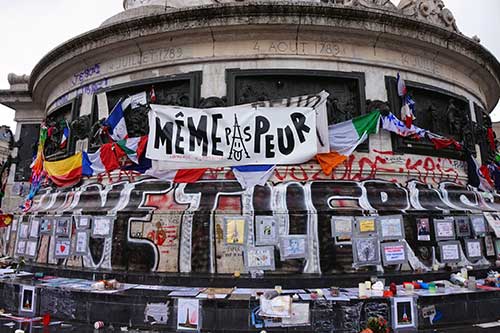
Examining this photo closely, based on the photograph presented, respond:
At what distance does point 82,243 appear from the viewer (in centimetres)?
1010

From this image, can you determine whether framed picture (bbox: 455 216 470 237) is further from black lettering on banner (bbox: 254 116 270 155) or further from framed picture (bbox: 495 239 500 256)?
black lettering on banner (bbox: 254 116 270 155)

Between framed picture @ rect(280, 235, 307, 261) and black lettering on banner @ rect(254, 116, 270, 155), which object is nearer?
framed picture @ rect(280, 235, 307, 261)

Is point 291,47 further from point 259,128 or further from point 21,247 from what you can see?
point 21,247

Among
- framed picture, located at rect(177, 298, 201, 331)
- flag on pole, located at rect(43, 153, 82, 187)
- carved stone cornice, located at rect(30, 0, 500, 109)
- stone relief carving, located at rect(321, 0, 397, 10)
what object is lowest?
framed picture, located at rect(177, 298, 201, 331)

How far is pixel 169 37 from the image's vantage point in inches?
438

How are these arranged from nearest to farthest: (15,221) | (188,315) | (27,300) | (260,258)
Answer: (188,315) → (27,300) → (260,258) → (15,221)

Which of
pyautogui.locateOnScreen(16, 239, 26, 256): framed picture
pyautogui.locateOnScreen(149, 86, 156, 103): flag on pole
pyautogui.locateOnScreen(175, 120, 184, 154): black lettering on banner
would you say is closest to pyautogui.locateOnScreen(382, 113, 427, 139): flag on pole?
pyautogui.locateOnScreen(175, 120, 184, 154): black lettering on banner

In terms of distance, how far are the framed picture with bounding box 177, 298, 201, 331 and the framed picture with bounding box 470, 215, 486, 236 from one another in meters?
7.54

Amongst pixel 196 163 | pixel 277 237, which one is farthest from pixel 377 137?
pixel 196 163

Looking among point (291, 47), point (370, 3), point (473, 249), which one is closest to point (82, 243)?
point (291, 47)

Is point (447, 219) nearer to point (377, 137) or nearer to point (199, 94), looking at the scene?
point (377, 137)

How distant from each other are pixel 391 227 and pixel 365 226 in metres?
0.67

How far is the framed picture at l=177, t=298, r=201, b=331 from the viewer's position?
711cm

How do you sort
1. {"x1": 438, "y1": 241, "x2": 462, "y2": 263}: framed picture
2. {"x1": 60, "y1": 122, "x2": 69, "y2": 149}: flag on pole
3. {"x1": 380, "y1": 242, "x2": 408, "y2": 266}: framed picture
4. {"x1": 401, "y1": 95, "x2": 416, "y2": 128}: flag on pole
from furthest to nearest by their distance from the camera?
1. {"x1": 60, "y1": 122, "x2": 69, "y2": 149}: flag on pole
2. {"x1": 401, "y1": 95, "x2": 416, "y2": 128}: flag on pole
3. {"x1": 438, "y1": 241, "x2": 462, "y2": 263}: framed picture
4. {"x1": 380, "y1": 242, "x2": 408, "y2": 266}: framed picture
